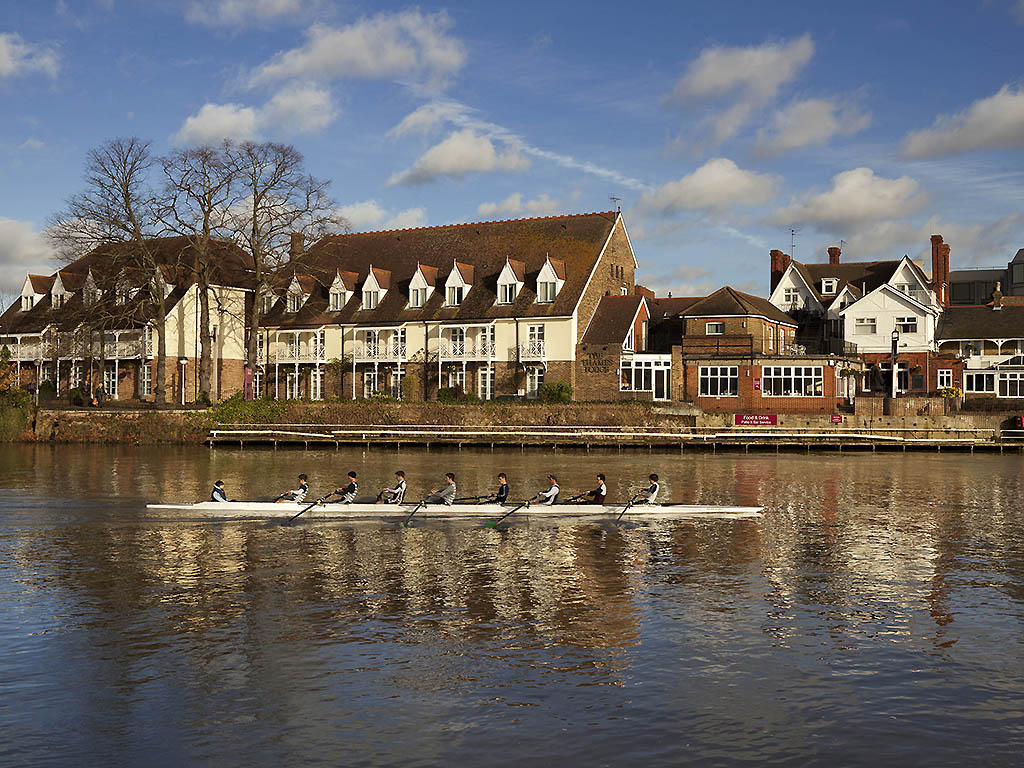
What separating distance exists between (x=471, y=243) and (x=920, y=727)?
60.0 meters

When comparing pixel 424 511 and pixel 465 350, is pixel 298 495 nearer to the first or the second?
pixel 424 511

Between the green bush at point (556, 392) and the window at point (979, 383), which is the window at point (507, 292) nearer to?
the green bush at point (556, 392)

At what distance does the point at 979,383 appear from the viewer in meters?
66.1

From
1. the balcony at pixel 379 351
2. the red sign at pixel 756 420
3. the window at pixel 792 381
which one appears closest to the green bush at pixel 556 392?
the red sign at pixel 756 420

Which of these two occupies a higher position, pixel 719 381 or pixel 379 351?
pixel 379 351

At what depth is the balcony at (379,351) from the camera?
2554 inches

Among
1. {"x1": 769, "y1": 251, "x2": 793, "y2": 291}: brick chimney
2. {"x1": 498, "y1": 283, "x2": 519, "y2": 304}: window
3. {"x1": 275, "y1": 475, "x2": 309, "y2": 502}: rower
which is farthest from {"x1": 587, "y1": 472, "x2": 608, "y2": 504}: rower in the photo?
{"x1": 769, "y1": 251, "x2": 793, "y2": 291}: brick chimney

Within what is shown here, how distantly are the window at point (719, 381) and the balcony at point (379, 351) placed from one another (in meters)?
19.9

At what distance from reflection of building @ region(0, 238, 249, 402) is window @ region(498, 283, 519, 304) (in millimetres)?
18427

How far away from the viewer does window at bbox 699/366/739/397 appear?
59.2 m

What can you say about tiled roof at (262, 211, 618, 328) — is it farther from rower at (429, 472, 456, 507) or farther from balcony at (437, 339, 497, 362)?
rower at (429, 472, 456, 507)

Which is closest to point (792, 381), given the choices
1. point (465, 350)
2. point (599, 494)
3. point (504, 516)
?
point (465, 350)

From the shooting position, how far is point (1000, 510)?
2939 cm

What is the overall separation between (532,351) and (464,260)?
10889 mm
